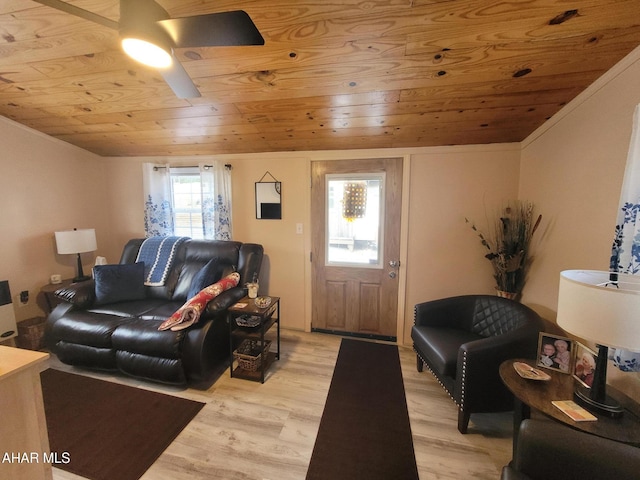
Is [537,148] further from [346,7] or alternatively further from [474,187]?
[346,7]

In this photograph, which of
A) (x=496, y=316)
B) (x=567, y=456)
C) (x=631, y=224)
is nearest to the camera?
(x=567, y=456)

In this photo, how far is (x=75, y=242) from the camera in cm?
283

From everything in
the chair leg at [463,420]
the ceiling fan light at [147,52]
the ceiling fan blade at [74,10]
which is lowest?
the chair leg at [463,420]

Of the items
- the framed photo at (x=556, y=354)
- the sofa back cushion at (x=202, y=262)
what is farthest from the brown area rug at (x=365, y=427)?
the sofa back cushion at (x=202, y=262)

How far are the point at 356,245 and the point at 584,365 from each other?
6.32 feet

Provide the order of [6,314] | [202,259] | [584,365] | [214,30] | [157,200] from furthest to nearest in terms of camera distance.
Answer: [157,200]
[202,259]
[6,314]
[584,365]
[214,30]

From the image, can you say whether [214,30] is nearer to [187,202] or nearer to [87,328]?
[87,328]

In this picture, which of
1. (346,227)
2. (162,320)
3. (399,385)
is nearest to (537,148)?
(346,227)

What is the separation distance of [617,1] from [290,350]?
316 centimetres

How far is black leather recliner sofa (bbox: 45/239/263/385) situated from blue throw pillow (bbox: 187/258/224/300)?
0.45ft

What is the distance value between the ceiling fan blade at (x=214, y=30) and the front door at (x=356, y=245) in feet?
5.96


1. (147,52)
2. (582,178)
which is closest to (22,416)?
(147,52)

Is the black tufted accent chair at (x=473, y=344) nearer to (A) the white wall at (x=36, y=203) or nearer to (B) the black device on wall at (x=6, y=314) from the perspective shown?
(B) the black device on wall at (x=6, y=314)

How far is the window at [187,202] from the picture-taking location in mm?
3271
